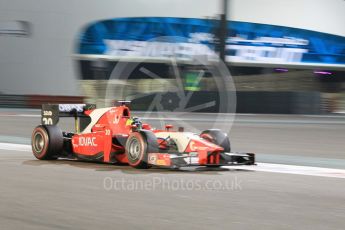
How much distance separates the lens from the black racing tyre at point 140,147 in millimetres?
7344

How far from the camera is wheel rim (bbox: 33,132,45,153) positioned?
8625mm

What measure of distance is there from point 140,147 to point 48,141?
64.2 inches

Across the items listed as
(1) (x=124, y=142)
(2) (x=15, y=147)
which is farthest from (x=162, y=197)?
(2) (x=15, y=147)

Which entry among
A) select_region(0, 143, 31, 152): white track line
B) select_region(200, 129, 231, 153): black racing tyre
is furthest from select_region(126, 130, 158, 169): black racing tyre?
select_region(0, 143, 31, 152): white track line

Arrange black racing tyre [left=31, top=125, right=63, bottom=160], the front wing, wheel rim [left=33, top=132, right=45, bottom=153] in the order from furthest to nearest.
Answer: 1. wheel rim [left=33, top=132, right=45, bottom=153]
2. black racing tyre [left=31, top=125, right=63, bottom=160]
3. the front wing

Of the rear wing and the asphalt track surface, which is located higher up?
the rear wing

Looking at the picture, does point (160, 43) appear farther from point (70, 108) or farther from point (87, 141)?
point (87, 141)

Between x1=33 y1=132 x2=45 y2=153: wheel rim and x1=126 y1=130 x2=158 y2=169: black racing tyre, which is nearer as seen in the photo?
x1=126 y1=130 x2=158 y2=169: black racing tyre

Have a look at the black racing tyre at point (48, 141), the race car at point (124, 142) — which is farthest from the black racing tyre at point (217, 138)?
the black racing tyre at point (48, 141)

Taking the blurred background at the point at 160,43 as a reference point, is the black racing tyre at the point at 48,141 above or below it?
below

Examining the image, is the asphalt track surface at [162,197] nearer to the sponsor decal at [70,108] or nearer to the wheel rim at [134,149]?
the wheel rim at [134,149]

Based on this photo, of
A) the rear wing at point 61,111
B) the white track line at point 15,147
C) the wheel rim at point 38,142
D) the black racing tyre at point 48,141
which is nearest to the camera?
the black racing tyre at point 48,141

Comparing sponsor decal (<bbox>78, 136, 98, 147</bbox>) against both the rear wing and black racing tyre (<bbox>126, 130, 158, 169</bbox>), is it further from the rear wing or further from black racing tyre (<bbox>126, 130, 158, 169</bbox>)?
black racing tyre (<bbox>126, 130, 158, 169</bbox>)

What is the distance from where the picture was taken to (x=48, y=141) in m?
8.48
